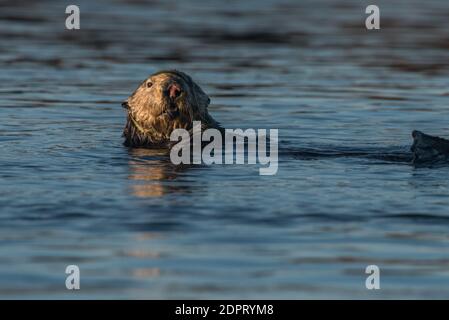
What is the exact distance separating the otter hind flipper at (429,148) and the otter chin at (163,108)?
2378 millimetres

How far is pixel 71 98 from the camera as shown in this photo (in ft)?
49.6

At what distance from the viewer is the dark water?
675 cm

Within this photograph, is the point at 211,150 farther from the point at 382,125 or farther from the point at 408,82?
the point at 408,82

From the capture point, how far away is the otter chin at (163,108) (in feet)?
36.1

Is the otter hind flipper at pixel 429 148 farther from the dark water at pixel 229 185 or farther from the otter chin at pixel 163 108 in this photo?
the otter chin at pixel 163 108

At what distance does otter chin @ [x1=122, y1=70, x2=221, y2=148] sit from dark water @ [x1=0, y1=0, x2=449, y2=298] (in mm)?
284

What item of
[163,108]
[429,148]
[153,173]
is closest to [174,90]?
[163,108]

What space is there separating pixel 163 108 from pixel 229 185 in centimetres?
219

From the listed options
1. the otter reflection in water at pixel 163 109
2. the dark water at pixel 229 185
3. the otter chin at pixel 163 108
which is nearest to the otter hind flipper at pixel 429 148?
the dark water at pixel 229 185

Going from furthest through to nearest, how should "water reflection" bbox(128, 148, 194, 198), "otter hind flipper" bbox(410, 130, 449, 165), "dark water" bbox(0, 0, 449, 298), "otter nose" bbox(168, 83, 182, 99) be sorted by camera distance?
1. "otter nose" bbox(168, 83, 182, 99)
2. "otter hind flipper" bbox(410, 130, 449, 165)
3. "water reflection" bbox(128, 148, 194, 198)
4. "dark water" bbox(0, 0, 449, 298)

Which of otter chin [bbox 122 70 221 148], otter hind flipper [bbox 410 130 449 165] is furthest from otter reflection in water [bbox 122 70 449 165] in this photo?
otter hind flipper [bbox 410 130 449 165]

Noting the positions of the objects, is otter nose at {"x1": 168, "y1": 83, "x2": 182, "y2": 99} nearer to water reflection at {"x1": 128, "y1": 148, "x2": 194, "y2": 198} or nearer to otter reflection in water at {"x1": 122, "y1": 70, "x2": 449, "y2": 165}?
otter reflection in water at {"x1": 122, "y1": 70, "x2": 449, "y2": 165}
